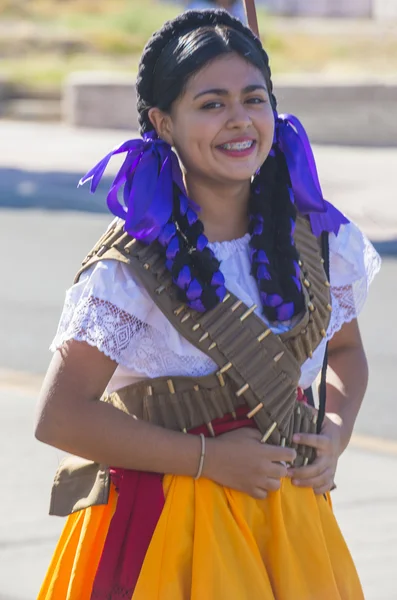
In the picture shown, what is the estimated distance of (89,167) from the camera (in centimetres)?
1471

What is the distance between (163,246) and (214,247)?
0.13 m

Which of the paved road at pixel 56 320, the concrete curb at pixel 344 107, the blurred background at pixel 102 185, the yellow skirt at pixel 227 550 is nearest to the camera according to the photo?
the yellow skirt at pixel 227 550

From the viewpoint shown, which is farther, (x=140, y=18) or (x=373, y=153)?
(x=140, y=18)

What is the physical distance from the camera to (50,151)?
16.2m

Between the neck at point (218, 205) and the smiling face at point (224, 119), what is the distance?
0.05m

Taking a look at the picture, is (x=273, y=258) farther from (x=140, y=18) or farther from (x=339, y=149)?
(x=140, y=18)

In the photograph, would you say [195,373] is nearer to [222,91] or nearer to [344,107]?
[222,91]

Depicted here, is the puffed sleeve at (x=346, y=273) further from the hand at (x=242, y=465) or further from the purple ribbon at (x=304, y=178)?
the hand at (x=242, y=465)

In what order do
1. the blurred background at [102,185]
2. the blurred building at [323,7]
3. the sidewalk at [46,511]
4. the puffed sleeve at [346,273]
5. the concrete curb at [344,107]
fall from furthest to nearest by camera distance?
the blurred building at [323,7] → the concrete curb at [344,107] → the blurred background at [102,185] → the sidewalk at [46,511] → the puffed sleeve at [346,273]

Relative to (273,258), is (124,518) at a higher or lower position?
lower

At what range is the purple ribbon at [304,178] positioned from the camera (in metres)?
2.57

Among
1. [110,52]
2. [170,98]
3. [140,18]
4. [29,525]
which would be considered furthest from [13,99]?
[170,98]

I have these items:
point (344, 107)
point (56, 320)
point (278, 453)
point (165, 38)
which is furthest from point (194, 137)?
point (344, 107)

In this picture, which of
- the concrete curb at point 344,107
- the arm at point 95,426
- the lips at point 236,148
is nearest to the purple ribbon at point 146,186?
the lips at point 236,148
